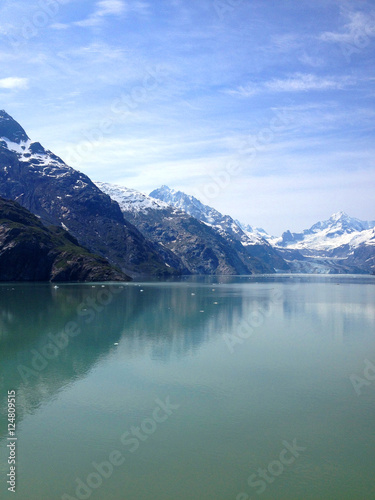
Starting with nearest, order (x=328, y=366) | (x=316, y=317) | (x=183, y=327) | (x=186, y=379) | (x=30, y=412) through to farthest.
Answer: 1. (x=30, y=412)
2. (x=186, y=379)
3. (x=328, y=366)
4. (x=183, y=327)
5. (x=316, y=317)

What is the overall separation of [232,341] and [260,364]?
1648cm

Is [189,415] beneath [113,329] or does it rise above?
beneath

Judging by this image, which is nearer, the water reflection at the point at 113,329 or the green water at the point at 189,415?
the green water at the point at 189,415

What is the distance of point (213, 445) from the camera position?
1241 inches

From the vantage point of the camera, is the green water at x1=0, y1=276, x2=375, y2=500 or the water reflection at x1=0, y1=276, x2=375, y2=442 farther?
the water reflection at x1=0, y1=276, x2=375, y2=442

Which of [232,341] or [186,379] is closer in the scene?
[186,379]

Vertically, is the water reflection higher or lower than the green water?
higher

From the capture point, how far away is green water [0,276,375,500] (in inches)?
1058

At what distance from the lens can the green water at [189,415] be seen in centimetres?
2688

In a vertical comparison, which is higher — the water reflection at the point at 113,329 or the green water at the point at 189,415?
the water reflection at the point at 113,329

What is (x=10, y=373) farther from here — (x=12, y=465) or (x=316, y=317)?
(x=316, y=317)

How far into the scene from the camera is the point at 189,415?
3788 cm

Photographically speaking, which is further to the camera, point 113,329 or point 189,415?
point 113,329

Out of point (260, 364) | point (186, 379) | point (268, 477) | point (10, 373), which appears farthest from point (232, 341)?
point (268, 477)
